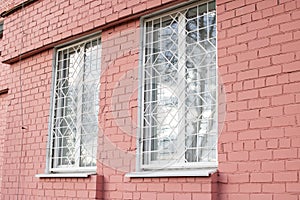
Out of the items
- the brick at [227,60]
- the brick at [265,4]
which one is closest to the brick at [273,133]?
the brick at [227,60]

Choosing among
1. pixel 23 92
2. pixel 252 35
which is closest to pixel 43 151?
pixel 23 92

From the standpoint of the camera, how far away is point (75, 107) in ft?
18.6

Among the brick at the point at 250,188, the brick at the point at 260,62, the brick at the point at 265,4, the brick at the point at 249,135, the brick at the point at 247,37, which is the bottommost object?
the brick at the point at 250,188

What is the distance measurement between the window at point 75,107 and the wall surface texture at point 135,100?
144 millimetres

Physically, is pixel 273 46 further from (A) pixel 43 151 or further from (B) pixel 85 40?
(A) pixel 43 151

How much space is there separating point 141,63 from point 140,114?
0.53 metres

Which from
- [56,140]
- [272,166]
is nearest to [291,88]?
[272,166]

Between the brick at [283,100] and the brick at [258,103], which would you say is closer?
the brick at [283,100]

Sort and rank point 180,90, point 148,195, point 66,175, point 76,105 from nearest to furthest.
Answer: point 148,195 < point 180,90 < point 66,175 < point 76,105

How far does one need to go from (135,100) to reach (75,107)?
1070mm

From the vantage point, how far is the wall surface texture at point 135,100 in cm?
370

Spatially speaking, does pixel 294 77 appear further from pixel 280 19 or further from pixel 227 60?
pixel 227 60

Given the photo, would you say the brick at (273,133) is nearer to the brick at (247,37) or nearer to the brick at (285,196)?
the brick at (285,196)

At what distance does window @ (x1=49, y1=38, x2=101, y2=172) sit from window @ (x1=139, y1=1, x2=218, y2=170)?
796 millimetres
